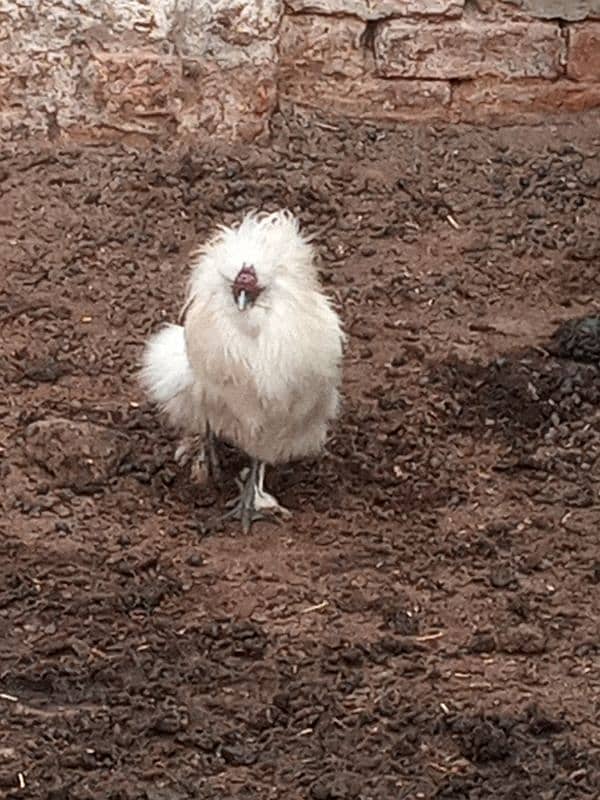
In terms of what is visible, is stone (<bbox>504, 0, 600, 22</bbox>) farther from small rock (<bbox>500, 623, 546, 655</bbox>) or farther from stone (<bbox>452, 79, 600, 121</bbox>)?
small rock (<bbox>500, 623, 546, 655</bbox>)

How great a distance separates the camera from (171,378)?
536cm

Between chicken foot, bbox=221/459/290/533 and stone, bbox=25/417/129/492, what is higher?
stone, bbox=25/417/129/492

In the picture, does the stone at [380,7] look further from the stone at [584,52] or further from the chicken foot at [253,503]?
the chicken foot at [253,503]

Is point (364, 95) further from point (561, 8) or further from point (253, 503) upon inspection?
point (253, 503)

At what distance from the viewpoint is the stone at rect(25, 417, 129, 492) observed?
17.3 feet

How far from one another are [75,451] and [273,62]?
2210 millimetres

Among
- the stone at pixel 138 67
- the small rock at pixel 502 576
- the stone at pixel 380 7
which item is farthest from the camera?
the stone at pixel 380 7

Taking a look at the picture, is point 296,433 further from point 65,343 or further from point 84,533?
point 65,343

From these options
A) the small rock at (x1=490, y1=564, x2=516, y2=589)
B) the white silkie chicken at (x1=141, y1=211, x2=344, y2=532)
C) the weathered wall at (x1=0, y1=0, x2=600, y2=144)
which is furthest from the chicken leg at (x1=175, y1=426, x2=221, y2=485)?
the weathered wall at (x1=0, y1=0, x2=600, y2=144)

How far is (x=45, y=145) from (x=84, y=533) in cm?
232

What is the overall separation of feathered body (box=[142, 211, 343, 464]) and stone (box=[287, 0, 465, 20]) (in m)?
1.98

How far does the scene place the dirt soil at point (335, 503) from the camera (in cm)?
419

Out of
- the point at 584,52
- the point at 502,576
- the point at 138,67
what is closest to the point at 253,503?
the point at 502,576

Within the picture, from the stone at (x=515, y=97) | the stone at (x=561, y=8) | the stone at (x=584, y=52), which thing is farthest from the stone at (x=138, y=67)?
the stone at (x=584, y=52)
